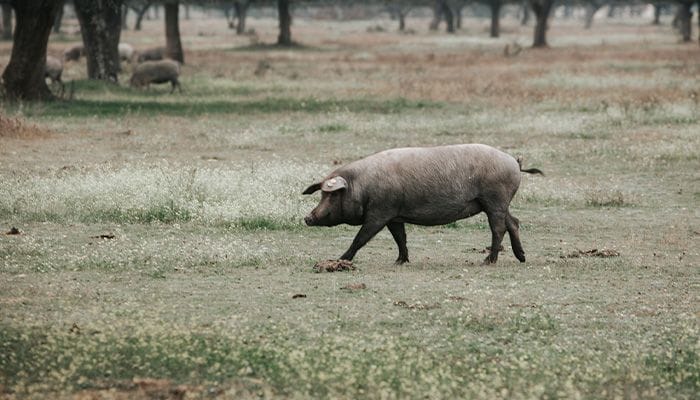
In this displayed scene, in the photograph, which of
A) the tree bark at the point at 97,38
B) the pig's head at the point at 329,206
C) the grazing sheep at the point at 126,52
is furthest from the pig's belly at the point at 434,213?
the grazing sheep at the point at 126,52

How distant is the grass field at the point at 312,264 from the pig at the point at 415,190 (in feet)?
1.85

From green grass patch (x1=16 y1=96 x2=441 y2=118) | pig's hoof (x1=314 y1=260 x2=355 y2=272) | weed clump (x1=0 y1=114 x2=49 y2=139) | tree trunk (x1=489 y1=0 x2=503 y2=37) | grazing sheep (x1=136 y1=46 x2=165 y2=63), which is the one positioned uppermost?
pig's hoof (x1=314 y1=260 x2=355 y2=272)

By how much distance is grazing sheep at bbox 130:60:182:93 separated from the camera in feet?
121

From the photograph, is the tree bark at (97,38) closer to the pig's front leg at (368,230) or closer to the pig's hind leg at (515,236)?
the pig's front leg at (368,230)

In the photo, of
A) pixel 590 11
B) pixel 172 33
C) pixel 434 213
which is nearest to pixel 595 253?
pixel 434 213

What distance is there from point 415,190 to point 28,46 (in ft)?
67.5

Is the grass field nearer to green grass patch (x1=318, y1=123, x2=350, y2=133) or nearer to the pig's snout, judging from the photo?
green grass patch (x1=318, y1=123, x2=350, y2=133)

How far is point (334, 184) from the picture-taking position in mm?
12031

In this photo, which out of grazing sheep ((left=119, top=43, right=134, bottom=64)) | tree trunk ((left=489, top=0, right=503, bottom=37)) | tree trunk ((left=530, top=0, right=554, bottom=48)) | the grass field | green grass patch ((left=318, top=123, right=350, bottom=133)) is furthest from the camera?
tree trunk ((left=489, top=0, right=503, bottom=37))

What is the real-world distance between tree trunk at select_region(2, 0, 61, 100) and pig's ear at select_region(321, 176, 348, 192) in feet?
65.8

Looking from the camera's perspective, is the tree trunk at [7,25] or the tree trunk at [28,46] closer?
the tree trunk at [28,46]

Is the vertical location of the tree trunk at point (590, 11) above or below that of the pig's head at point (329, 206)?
below

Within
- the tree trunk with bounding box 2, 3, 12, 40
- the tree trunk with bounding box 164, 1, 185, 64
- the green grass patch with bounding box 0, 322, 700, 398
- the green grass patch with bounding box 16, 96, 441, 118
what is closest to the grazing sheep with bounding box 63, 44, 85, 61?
the tree trunk with bounding box 164, 1, 185, 64

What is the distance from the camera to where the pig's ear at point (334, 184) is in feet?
39.3
